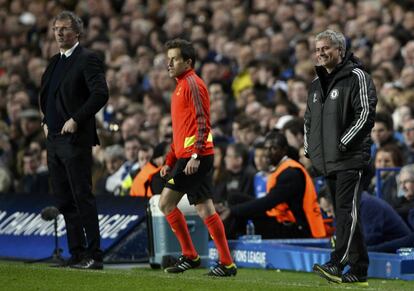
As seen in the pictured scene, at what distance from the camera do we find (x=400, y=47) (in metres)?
18.4

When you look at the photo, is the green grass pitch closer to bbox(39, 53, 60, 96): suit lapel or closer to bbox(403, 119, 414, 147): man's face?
bbox(39, 53, 60, 96): suit lapel

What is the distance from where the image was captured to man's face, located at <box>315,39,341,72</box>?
9836mm

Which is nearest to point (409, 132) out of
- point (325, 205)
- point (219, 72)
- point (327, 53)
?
point (325, 205)

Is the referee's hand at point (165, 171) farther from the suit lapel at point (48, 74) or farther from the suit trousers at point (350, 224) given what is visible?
the suit trousers at point (350, 224)

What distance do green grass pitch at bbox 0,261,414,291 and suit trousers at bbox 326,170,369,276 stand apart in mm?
238

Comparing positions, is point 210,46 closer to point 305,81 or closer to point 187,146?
point 305,81

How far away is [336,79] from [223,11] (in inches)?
520

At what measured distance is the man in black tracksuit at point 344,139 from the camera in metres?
9.64

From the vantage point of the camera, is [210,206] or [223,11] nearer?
[210,206]

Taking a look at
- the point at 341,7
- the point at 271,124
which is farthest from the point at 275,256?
the point at 341,7

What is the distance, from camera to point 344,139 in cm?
957

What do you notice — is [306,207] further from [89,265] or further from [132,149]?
[132,149]

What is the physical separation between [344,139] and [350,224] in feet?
2.32

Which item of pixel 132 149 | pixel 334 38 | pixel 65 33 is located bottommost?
pixel 132 149
